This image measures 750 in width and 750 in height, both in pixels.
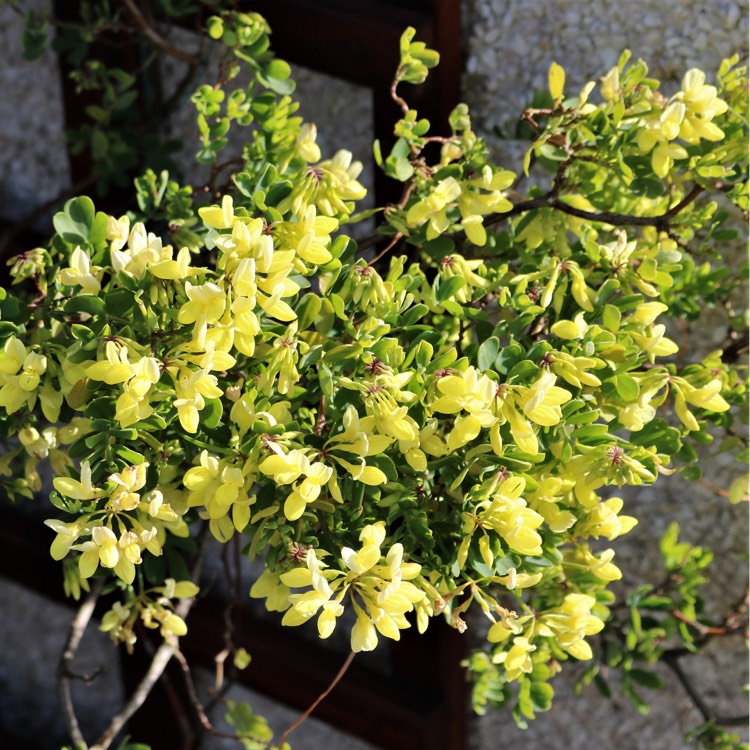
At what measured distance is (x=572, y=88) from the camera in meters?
1.47

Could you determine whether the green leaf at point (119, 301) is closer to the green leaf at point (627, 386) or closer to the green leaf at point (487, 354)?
the green leaf at point (487, 354)

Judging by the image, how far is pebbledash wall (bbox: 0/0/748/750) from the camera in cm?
142

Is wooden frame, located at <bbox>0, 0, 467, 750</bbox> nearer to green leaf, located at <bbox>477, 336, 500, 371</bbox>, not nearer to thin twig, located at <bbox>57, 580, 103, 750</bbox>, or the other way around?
thin twig, located at <bbox>57, 580, 103, 750</bbox>

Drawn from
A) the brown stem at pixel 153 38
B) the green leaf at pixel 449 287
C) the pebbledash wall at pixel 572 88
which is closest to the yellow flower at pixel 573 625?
the green leaf at pixel 449 287

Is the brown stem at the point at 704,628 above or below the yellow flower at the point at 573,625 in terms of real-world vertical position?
below

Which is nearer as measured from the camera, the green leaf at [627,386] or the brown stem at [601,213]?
the green leaf at [627,386]

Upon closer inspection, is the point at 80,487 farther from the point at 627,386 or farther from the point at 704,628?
the point at 704,628

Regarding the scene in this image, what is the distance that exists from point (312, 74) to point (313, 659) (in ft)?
3.43

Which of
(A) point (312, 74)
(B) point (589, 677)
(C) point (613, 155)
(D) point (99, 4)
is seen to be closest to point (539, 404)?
(C) point (613, 155)

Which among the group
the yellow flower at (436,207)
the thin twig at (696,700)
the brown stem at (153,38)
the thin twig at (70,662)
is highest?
the brown stem at (153,38)

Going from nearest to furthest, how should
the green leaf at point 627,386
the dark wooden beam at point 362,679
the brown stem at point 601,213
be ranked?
the green leaf at point 627,386 → the brown stem at point 601,213 → the dark wooden beam at point 362,679

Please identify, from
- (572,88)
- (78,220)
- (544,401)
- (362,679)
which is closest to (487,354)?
(544,401)

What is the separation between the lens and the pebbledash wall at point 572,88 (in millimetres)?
1415

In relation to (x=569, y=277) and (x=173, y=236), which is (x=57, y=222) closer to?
(x=173, y=236)
